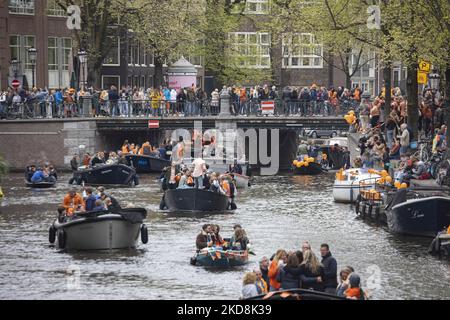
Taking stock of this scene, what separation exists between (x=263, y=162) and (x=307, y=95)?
537 cm

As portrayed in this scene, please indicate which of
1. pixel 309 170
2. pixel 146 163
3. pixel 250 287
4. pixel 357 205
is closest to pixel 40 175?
pixel 146 163

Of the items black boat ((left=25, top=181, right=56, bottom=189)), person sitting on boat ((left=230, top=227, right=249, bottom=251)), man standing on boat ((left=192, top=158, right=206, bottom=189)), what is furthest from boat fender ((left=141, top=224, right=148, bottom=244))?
black boat ((left=25, top=181, right=56, bottom=189))

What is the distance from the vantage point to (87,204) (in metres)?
41.0

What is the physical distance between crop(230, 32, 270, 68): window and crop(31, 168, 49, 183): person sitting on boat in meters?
39.0

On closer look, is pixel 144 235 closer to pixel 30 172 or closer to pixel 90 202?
pixel 90 202

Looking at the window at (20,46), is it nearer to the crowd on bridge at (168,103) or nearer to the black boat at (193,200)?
the crowd on bridge at (168,103)

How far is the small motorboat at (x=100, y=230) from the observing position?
3962 cm

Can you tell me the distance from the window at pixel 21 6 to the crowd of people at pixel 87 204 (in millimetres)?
43335

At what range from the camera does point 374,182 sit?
170 ft

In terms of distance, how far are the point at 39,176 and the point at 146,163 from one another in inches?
430

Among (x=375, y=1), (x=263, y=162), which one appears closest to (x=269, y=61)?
(x=263, y=162)

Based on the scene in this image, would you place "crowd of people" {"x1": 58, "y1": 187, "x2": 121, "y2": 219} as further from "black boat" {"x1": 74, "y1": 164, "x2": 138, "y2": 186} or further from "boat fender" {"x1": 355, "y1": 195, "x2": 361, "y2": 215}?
"black boat" {"x1": 74, "y1": 164, "x2": 138, "y2": 186}

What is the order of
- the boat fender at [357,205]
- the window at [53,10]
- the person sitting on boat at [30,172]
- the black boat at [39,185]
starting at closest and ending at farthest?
the boat fender at [357,205], the black boat at [39,185], the person sitting on boat at [30,172], the window at [53,10]

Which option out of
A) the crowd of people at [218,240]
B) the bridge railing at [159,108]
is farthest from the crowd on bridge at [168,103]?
the crowd of people at [218,240]
